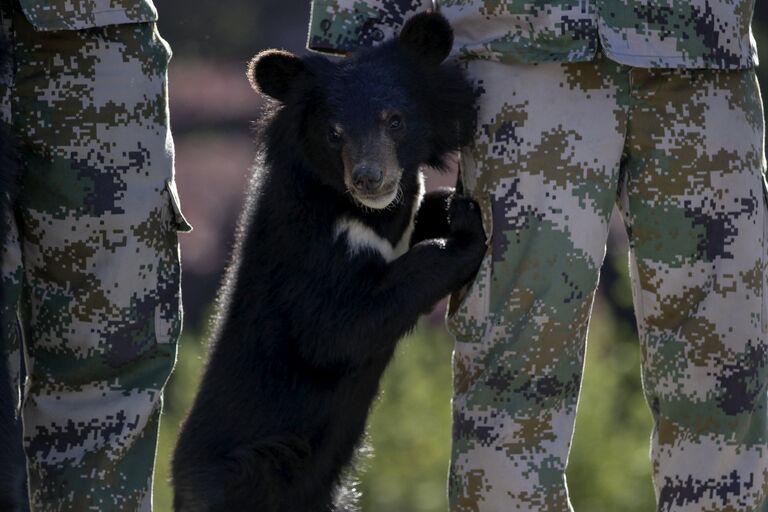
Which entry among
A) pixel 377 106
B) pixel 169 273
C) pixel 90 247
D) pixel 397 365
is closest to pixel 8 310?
pixel 90 247

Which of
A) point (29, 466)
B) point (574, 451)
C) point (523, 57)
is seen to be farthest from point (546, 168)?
point (574, 451)

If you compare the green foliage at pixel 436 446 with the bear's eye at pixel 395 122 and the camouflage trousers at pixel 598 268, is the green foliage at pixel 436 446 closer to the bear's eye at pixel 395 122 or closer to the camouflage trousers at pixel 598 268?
the bear's eye at pixel 395 122

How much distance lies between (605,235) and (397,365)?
3026 mm

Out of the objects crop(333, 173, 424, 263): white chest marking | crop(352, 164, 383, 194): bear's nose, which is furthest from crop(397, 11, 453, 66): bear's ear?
crop(333, 173, 424, 263): white chest marking

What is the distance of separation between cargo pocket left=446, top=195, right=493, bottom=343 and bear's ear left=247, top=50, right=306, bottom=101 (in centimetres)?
70

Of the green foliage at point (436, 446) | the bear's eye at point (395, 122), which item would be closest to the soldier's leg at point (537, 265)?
the bear's eye at point (395, 122)

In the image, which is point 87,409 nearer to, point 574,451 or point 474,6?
point 474,6

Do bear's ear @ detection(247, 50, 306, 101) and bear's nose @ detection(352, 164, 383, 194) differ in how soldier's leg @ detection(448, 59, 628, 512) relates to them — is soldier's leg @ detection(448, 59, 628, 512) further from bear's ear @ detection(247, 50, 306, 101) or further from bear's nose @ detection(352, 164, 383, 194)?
bear's ear @ detection(247, 50, 306, 101)

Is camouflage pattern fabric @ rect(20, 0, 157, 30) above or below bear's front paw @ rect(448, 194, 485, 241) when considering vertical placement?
above

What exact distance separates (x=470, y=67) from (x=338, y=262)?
679mm

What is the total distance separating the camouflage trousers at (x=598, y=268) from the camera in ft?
13.5

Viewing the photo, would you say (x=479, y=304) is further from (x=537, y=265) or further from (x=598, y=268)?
(x=598, y=268)

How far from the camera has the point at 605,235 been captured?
4199mm

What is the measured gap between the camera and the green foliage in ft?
21.3
